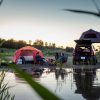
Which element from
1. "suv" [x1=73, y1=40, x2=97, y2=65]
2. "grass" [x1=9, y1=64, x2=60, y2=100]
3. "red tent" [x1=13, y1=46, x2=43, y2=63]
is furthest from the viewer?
"red tent" [x1=13, y1=46, x2=43, y2=63]

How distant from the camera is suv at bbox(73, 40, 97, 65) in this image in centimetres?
3180

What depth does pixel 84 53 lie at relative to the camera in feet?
105

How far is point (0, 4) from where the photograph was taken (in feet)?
6.70

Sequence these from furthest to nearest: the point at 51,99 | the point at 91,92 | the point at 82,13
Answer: the point at 91,92 → the point at 82,13 → the point at 51,99

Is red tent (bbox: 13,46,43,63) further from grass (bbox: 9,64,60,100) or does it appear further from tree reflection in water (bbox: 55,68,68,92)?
grass (bbox: 9,64,60,100)

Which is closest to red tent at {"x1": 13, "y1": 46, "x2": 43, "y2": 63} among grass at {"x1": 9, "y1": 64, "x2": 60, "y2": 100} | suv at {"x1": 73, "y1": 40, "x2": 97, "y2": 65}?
suv at {"x1": 73, "y1": 40, "x2": 97, "y2": 65}

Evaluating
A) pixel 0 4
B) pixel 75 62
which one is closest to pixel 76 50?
pixel 75 62

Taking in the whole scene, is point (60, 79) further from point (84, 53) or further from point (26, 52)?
point (26, 52)

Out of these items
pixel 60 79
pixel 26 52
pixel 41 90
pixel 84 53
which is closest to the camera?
pixel 41 90

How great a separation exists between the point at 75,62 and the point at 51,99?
31.8 meters

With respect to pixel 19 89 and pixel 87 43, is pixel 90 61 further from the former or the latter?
pixel 19 89

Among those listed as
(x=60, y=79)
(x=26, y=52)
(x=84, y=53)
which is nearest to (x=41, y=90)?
(x=60, y=79)

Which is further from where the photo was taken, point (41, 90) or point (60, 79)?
point (60, 79)

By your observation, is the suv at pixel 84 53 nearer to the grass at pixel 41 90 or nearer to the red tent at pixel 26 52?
the red tent at pixel 26 52
